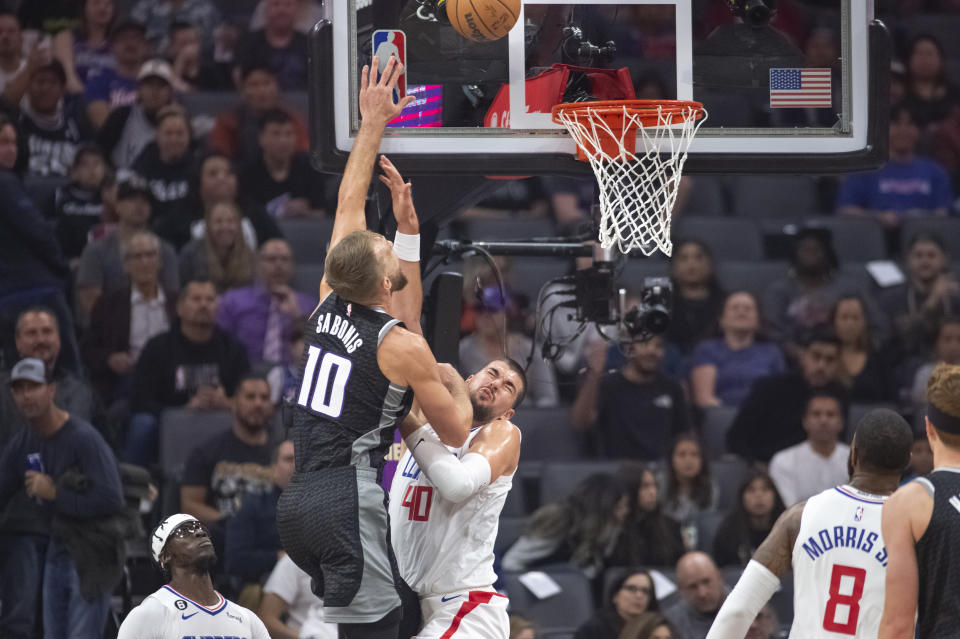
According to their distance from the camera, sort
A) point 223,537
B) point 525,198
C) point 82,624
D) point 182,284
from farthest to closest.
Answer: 1. point 525,198
2. point 182,284
3. point 223,537
4. point 82,624

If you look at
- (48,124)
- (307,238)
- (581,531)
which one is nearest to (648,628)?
(581,531)

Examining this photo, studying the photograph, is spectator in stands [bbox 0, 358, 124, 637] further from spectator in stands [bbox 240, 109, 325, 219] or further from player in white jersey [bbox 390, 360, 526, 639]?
spectator in stands [bbox 240, 109, 325, 219]

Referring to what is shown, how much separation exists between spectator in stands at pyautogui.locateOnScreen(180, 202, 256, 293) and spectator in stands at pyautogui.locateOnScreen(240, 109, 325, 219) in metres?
0.84

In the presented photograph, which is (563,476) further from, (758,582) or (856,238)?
(758,582)

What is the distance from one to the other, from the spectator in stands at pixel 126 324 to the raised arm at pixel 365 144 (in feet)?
13.3

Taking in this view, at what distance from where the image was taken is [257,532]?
8648 millimetres

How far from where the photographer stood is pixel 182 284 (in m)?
10.0

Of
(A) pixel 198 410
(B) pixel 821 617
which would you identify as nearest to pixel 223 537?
(A) pixel 198 410

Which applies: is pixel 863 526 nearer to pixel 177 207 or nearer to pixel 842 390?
pixel 842 390

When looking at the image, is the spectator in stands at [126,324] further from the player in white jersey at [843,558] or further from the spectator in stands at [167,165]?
the player in white jersey at [843,558]

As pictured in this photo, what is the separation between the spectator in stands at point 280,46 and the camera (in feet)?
39.5

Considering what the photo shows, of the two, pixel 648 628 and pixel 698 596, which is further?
pixel 698 596

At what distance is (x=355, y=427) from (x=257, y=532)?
12.2 feet

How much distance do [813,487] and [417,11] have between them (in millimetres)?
4843
